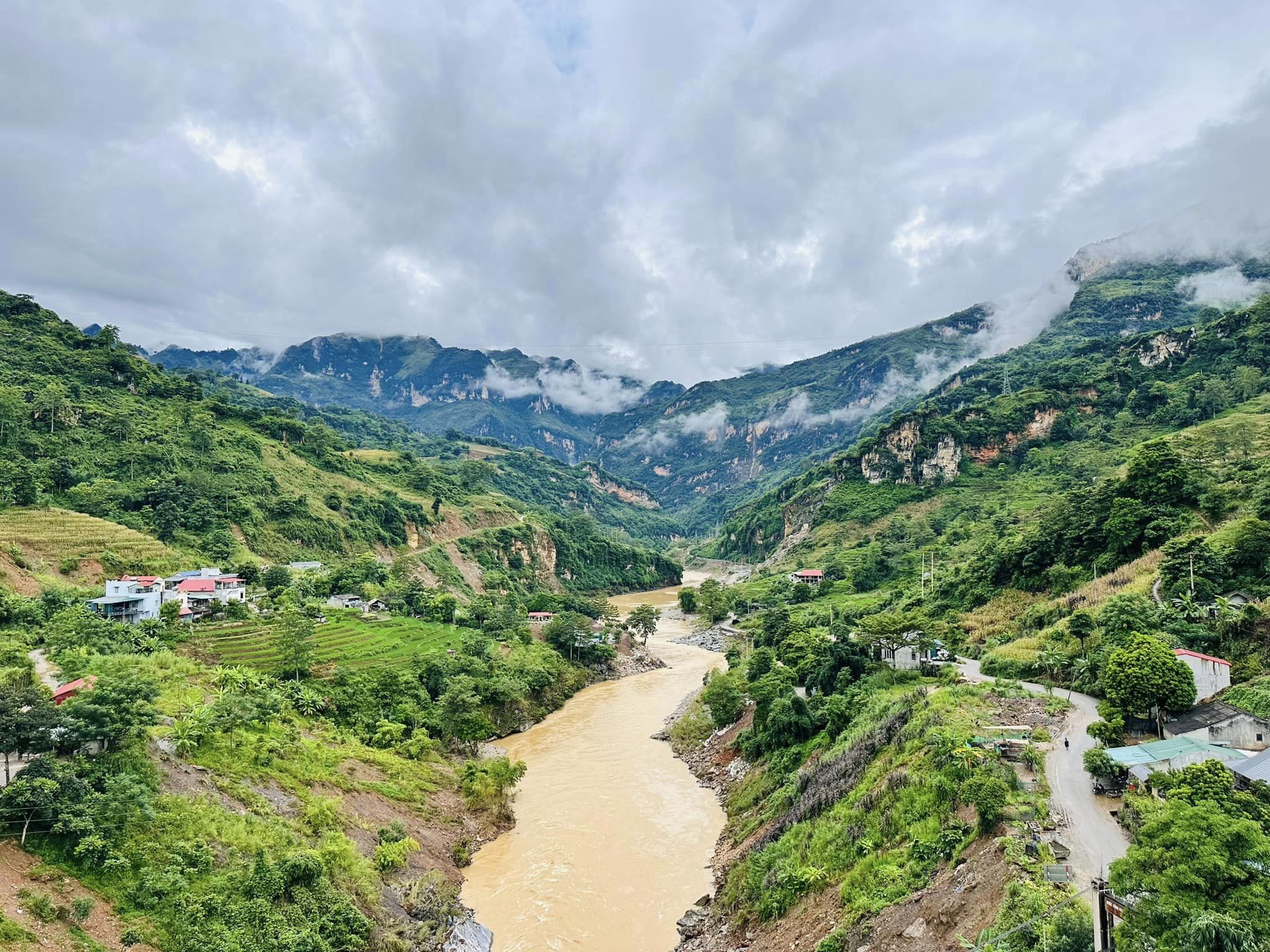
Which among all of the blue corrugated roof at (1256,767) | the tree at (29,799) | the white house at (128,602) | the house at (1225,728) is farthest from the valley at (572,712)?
the white house at (128,602)

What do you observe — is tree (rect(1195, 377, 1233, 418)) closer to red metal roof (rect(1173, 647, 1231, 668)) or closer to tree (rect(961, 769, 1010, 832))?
red metal roof (rect(1173, 647, 1231, 668))

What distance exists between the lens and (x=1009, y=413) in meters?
111

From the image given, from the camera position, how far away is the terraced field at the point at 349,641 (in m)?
39.3

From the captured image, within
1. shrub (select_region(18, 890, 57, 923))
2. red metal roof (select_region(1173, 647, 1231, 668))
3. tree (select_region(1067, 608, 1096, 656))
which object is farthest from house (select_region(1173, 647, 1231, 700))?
shrub (select_region(18, 890, 57, 923))

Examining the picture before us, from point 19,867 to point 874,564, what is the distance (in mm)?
79806

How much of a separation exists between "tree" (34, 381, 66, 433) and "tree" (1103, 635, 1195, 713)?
7927cm

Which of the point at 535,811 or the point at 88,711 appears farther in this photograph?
the point at 535,811

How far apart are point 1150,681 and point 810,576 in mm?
67762

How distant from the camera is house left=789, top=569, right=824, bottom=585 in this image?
285 ft

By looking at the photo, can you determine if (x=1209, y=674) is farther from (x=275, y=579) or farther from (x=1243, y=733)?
(x=275, y=579)

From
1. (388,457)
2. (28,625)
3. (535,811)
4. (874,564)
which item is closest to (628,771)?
(535,811)

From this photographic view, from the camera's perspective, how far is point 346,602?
2251 inches

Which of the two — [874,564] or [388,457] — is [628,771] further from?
[388,457]

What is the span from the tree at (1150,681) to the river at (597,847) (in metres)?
16.5
